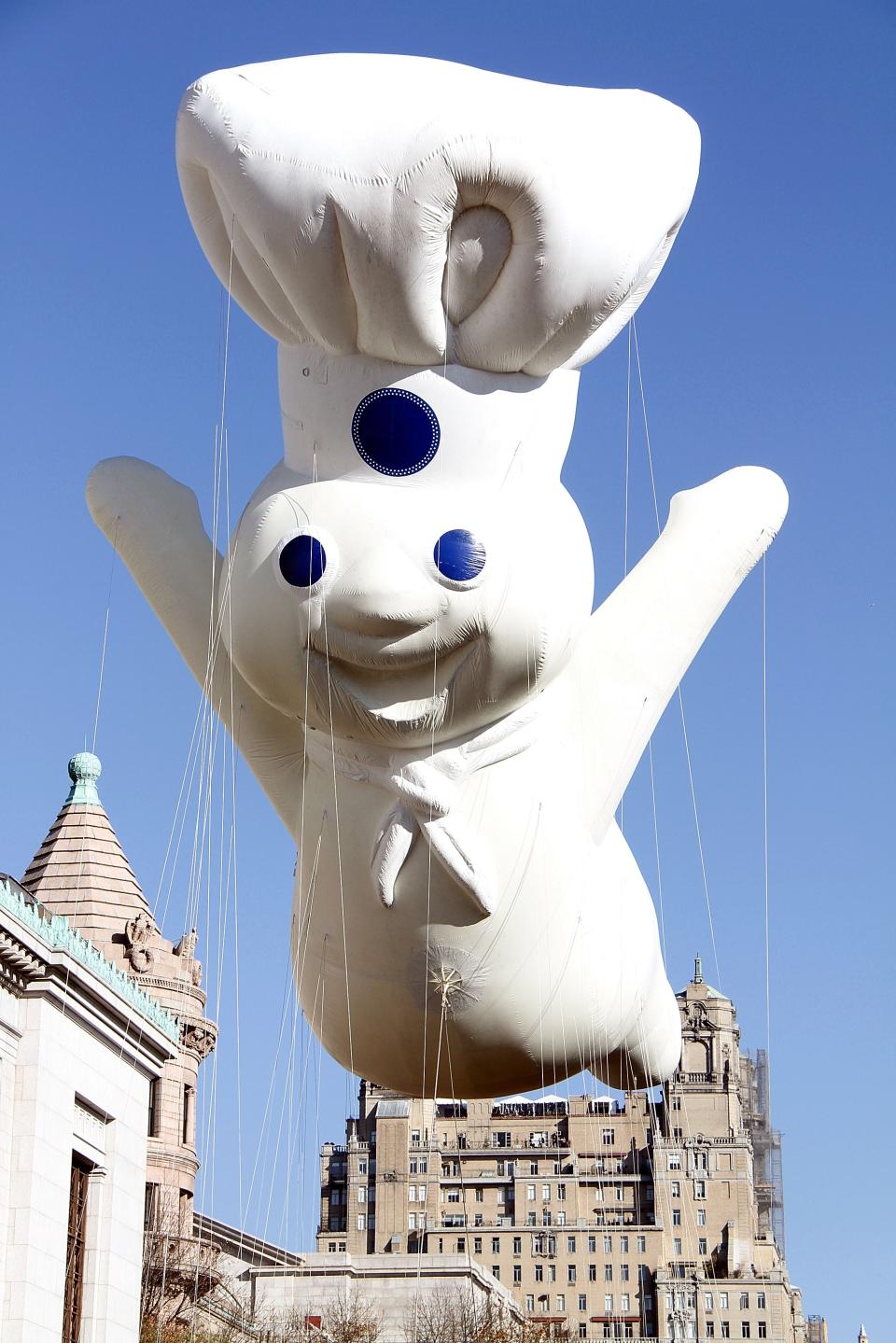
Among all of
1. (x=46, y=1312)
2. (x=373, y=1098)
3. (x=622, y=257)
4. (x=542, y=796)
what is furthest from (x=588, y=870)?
(x=373, y=1098)

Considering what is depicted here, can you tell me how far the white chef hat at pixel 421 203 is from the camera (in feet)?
49.4

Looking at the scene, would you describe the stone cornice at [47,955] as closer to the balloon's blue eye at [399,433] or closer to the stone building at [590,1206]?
the balloon's blue eye at [399,433]

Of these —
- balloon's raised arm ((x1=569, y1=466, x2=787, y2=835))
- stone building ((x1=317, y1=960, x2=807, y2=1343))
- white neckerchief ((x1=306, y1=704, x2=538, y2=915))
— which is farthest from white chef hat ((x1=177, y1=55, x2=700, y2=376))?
stone building ((x1=317, y1=960, x2=807, y2=1343))

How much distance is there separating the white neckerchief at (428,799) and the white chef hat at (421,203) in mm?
2565

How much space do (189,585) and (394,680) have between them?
2.40 metres

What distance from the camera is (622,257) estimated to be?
623 inches

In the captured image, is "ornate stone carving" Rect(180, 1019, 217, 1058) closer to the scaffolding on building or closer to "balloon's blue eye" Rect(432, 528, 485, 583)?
"balloon's blue eye" Rect(432, 528, 485, 583)

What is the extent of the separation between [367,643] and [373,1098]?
134m

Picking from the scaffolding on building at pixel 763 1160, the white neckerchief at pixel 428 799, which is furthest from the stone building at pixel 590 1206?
the white neckerchief at pixel 428 799

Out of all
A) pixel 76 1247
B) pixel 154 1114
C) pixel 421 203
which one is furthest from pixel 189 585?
pixel 154 1114

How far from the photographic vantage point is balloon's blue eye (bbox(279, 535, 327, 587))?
15.3 metres

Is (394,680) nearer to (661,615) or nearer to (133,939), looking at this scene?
(661,615)

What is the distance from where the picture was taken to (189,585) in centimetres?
1731

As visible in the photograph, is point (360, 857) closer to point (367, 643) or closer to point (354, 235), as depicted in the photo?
point (367, 643)
